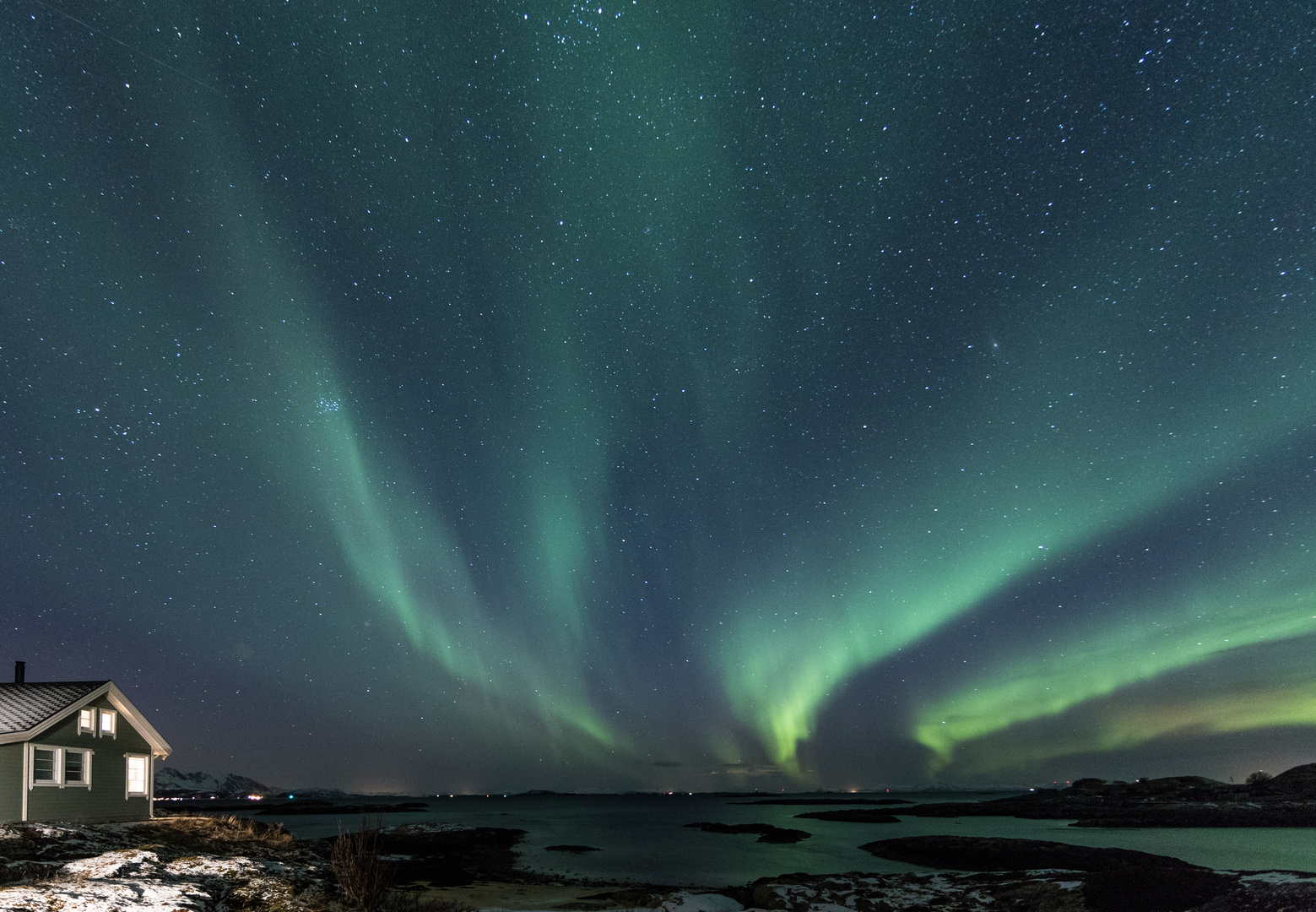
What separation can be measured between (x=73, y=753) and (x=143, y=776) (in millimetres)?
4896

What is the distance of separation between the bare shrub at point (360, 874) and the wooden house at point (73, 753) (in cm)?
1622

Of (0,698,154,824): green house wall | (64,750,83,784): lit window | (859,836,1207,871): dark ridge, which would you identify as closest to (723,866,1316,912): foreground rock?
Result: (859,836,1207,871): dark ridge

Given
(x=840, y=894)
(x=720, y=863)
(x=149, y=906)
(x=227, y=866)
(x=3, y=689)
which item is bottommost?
(x=720, y=863)

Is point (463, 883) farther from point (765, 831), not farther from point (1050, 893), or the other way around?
point (765, 831)

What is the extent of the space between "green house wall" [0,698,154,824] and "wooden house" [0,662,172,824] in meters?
0.03

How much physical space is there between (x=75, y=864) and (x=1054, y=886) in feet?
116

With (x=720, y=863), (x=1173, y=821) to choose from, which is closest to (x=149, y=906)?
(x=720, y=863)

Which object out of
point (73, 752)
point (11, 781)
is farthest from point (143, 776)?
point (11, 781)

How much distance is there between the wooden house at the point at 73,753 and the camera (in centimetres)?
2427

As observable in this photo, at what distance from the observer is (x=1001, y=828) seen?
81.2 metres

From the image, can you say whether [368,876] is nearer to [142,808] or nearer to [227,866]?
[227,866]

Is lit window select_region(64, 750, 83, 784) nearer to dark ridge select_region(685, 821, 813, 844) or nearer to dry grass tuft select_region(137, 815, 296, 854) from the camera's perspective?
dry grass tuft select_region(137, 815, 296, 854)

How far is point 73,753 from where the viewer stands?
1050 inches

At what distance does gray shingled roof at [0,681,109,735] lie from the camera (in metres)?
25.1
